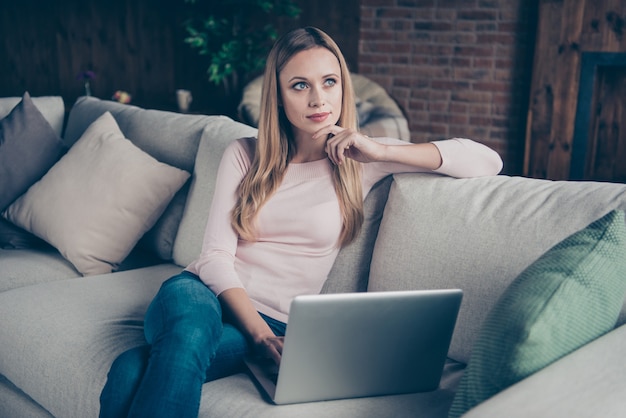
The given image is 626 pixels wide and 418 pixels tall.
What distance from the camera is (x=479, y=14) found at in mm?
4234

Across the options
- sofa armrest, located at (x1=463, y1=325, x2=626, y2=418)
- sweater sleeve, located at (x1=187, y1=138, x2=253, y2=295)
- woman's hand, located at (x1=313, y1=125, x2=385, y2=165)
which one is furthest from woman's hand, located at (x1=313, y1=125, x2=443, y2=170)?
sofa armrest, located at (x1=463, y1=325, x2=626, y2=418)

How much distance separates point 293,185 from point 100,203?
0.78 meters

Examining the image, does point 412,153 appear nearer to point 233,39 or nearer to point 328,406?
point 328,406

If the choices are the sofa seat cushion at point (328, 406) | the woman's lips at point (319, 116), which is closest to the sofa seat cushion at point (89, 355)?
the sofa seat cushion at point (328, 406)

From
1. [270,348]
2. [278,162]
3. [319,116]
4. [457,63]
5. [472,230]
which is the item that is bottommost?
[270,348]

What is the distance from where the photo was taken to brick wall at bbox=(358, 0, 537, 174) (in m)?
4.20

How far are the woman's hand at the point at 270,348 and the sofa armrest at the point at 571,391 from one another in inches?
21.4

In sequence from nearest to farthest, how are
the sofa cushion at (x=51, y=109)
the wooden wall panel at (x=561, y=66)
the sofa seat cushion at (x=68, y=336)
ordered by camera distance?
the sofa seat cushion at (x=68, y=336)
the sofa cushion at (x=51, y=109)
the wooden wall panel at (x=561, y=66)

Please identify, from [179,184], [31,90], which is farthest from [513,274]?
[31,90]

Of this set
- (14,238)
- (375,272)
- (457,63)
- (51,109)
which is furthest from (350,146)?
(457,63)

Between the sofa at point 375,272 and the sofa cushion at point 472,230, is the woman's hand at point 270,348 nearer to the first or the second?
the sofa at point 375,272

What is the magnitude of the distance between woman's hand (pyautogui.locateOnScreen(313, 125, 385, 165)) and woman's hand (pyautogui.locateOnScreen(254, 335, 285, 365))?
0.46 metres

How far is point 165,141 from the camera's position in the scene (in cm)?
231

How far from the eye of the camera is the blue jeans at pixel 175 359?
115 centimetres
